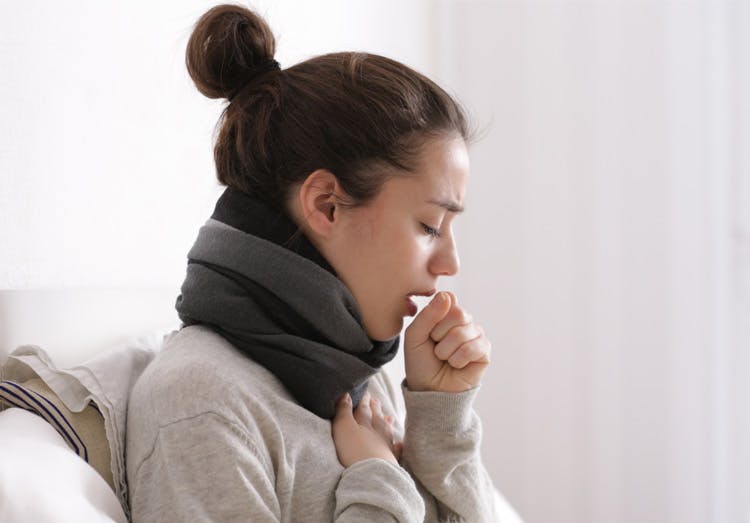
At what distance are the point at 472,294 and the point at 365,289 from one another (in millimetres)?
1746

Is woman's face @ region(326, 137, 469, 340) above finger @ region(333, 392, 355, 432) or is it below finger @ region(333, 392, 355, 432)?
above

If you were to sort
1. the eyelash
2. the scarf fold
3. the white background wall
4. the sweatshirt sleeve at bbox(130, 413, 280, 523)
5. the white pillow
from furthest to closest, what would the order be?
the white background wall
the eyelash
the scarf fold
the sweatshirt sleeve at bbox(130, 413, 280, 523)
the white pillow

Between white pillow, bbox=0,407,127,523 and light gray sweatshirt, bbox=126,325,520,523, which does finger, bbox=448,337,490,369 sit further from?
white pillow, bbox=0,407,127,523

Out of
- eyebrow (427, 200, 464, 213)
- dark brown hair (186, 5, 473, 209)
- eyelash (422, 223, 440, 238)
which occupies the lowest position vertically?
eyelash (422, 223, 440, 238)

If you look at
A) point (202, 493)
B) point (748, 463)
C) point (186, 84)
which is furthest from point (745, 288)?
point (202, 493)

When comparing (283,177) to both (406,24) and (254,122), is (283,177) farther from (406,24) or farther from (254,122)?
(406,24)

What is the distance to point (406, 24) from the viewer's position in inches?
110

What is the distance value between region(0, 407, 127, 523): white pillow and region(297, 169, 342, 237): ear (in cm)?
40

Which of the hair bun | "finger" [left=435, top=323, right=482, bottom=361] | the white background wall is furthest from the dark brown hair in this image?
the white background wall

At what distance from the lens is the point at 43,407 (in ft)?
3.26

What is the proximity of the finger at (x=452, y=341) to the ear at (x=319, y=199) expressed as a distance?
220 millimetres

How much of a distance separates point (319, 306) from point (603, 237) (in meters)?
1.77

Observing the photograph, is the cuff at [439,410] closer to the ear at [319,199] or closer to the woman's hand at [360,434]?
the woman's hand at [360,434]

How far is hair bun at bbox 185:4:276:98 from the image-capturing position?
1.25m
